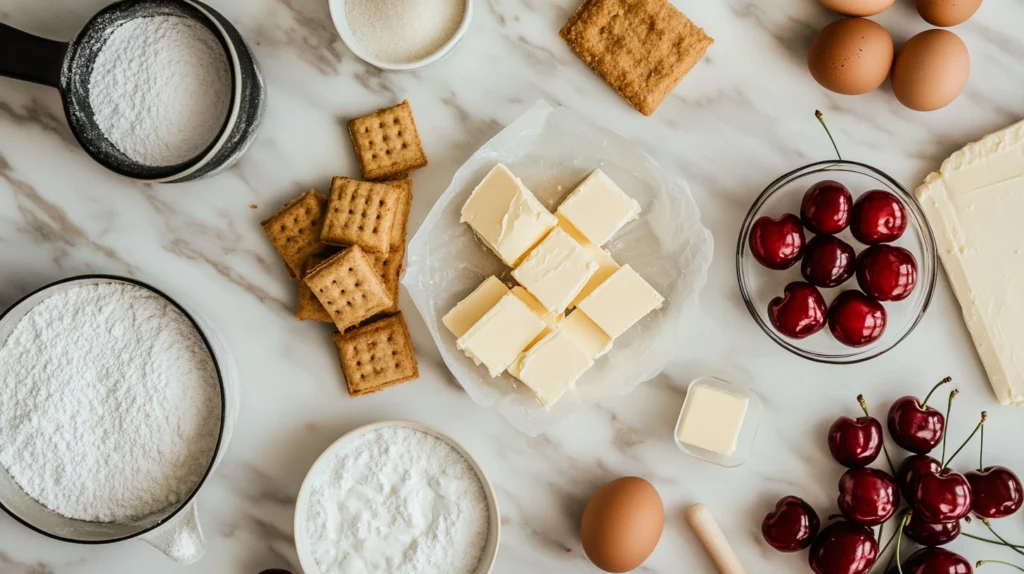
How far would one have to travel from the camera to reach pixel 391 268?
130cm

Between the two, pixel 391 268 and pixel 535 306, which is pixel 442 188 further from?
pixel 535 306

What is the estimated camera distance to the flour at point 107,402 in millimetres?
1222

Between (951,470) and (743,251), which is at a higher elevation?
(743,251)

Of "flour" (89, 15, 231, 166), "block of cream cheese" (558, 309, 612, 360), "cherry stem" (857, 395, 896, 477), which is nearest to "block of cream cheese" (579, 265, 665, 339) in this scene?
"block of cream cheese" (558, 309, 612, 360)

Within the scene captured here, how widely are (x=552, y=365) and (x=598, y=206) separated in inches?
12.3

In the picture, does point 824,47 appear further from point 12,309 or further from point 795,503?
point 12,309

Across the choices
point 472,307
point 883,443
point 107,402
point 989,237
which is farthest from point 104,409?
point 989,237

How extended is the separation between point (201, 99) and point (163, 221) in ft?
0.92

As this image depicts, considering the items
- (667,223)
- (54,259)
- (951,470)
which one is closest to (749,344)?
(667,223)

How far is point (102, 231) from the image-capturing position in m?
1.34

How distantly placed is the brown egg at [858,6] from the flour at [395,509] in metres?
1.10

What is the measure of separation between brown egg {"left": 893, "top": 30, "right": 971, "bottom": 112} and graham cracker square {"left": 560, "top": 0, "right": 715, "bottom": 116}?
0.37 metres

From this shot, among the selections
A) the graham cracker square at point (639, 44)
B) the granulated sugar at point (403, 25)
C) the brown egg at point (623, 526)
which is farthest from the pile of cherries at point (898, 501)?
the granulated sugar at point (403, 25)

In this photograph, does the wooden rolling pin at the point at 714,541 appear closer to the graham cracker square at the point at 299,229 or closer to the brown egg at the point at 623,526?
the brown egg at the point at 623,526
